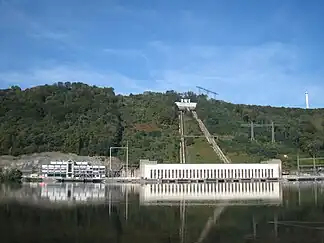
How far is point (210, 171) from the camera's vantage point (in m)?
109

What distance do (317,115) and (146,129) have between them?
62.8m

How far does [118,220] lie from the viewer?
32.3 metres

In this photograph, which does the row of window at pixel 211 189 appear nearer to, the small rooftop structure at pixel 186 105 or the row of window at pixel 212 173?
the row of window at pixel 212 173

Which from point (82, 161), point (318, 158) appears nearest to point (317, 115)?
point (318, 158)

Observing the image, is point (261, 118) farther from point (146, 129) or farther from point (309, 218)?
point (309, 218)

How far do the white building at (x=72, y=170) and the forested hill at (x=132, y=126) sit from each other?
10590 millimetres

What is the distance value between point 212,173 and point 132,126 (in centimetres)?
3384

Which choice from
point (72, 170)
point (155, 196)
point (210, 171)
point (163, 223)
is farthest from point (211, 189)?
point (72, 170)

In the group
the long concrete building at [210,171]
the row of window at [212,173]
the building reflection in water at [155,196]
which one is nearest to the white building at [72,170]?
the long concrete building at [210,171]

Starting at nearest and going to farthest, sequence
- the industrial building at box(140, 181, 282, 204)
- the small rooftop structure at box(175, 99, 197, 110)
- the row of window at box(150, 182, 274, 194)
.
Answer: the industrial building at box(140, 181, 282, 204)
the row of window at box(150, 182, 274, 194)
the small rooftop structure at box(175, 99, 197, 110)

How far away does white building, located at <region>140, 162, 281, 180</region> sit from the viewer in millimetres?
106750

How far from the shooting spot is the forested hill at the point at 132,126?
385ft

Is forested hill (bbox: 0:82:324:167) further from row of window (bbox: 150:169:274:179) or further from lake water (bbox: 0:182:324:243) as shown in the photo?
lake water (bbox: 0:182:324:243)

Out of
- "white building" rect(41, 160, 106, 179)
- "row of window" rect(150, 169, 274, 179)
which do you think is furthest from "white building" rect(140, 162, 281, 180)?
"white building" rect(41, 160, 106, 179)
